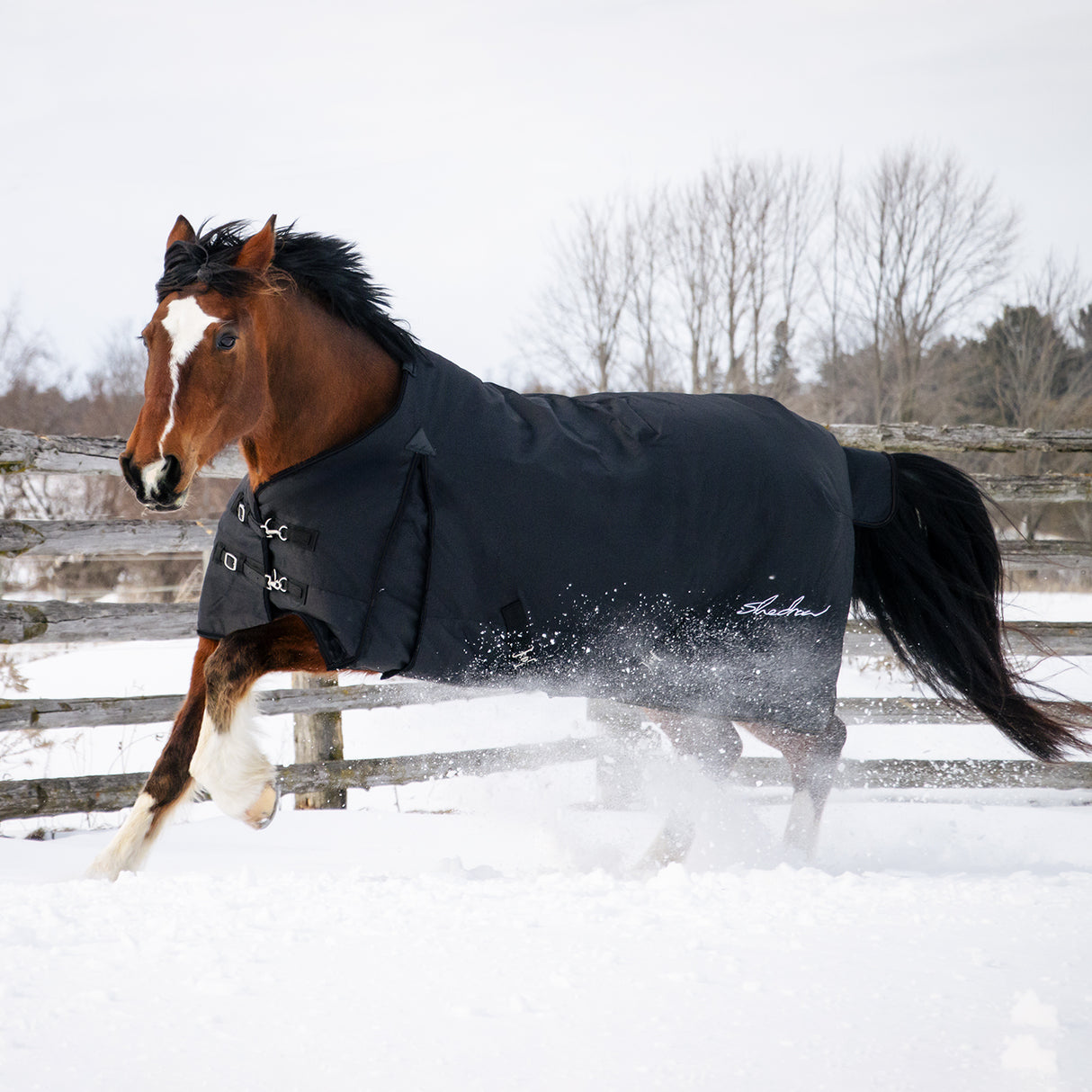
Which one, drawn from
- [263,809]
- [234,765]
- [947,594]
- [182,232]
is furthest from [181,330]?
[947,594]

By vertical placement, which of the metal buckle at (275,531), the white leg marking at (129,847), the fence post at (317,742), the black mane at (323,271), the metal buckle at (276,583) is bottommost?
the fence post at (317,742)

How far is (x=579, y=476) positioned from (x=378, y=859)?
151 cm

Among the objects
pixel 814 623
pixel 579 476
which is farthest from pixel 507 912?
pixel 814 623

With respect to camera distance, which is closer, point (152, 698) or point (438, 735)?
point (152, 698)

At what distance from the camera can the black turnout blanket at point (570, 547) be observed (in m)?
2.40

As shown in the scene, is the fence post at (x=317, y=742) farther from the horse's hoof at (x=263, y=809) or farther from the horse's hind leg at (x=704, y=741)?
the horse's hoof at (x=263, y=809)

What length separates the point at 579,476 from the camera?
2.61 metres

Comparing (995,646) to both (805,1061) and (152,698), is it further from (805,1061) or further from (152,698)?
(152,698)

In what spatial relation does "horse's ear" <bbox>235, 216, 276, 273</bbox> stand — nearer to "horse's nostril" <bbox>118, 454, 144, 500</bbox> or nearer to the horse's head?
the horse's head

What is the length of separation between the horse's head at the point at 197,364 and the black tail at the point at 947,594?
7.51 feet

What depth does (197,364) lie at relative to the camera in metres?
2.20

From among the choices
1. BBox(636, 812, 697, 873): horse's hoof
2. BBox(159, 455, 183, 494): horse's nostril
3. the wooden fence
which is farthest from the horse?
the wooden fence

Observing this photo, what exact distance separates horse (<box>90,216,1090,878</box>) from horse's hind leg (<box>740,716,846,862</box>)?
0.05 m

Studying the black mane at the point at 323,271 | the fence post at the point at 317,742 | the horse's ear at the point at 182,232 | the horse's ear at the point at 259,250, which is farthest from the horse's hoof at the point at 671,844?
the horse's ear at the point at 182,232
